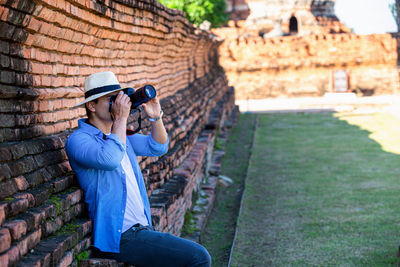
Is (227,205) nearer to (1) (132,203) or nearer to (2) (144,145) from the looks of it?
(2) (144,145)

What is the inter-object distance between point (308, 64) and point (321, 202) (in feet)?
52.0

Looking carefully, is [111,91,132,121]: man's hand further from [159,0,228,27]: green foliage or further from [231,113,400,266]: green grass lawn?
[159,0,228,27]: green foliage

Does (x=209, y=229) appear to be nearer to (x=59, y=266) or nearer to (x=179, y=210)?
(x=179, y=210)

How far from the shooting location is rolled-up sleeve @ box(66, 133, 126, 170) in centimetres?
256

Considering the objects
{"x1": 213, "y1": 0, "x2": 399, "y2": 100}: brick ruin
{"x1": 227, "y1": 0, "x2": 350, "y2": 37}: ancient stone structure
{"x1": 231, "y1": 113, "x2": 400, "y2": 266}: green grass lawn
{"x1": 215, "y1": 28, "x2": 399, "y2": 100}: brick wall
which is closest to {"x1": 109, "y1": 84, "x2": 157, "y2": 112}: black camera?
{"x1": 231, "y1": 113, "x2": 400, "y2": 266}: green grass lawn

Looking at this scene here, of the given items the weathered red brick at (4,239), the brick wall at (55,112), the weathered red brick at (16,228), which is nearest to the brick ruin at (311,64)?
the brick wall at (55,112)

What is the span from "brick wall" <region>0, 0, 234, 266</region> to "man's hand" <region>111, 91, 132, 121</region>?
0.41 m

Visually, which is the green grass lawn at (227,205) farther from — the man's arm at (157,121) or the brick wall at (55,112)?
the man's arm at (157,121)

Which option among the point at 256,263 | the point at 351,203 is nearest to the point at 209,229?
the point at 256,263

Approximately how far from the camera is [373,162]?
791 centimetres

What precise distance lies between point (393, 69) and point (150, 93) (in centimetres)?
1964

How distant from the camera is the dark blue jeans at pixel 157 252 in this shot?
102 inches

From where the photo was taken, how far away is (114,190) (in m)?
2.69

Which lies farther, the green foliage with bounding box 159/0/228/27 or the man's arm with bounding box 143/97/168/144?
the green foliage with bounding box 159/0/228/27
